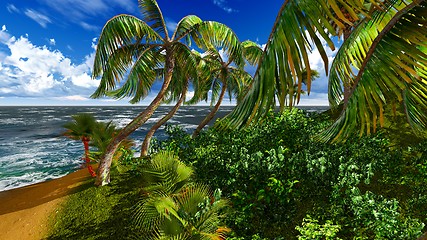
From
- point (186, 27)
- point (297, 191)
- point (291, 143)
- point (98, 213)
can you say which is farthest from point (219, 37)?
point (98, 213)

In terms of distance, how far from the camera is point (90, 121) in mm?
10656

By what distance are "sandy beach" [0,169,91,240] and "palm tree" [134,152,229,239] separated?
4.99 m

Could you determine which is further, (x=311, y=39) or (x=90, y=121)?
(x=90, y=121)

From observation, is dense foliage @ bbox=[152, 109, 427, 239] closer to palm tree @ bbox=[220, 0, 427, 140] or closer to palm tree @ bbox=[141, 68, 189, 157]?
palm tree @ bbox=[220, 0, 427, 140]

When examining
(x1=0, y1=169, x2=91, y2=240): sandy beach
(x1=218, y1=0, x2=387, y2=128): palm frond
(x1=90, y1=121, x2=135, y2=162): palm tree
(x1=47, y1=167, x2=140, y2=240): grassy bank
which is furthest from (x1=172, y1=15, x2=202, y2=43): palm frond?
(x1=218, y1=0, x2=387, y2=128): palm frond

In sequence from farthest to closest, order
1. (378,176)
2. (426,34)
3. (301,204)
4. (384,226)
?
(378,176) → (301,204) → (384,226) → (426,34)

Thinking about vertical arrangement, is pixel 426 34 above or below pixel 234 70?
below

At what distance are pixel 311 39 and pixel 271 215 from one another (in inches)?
217

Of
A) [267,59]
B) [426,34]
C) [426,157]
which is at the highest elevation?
[426,34]

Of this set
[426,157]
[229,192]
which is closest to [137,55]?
[229,192]

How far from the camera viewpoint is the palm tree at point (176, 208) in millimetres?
4180

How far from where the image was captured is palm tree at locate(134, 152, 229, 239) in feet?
13.7

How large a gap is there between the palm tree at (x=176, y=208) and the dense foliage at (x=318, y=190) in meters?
1.10

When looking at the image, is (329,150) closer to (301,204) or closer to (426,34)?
(301,204)
